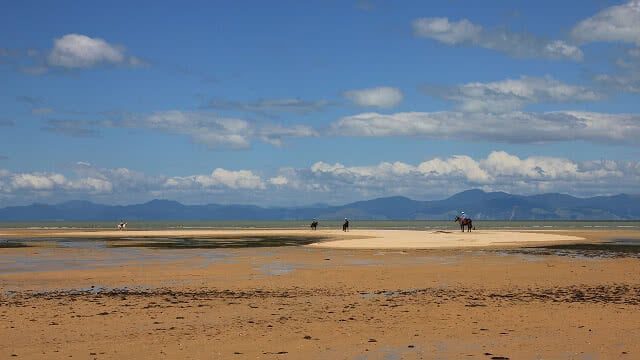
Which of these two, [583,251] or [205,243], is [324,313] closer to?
[583,251]

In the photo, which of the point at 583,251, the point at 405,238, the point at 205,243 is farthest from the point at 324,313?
the point at 405,238

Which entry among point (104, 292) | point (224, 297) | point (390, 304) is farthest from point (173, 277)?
point (390, 304)

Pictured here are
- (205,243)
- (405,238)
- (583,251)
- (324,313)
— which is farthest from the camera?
(405,238)

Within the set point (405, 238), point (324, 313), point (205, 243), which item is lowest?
point (324, 313)

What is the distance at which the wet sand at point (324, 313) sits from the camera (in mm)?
14922

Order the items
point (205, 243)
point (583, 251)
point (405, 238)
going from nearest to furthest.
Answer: point (583, 251) → point (205, 243) → point (405, 238)

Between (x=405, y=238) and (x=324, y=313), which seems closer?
(x=324, y=313)

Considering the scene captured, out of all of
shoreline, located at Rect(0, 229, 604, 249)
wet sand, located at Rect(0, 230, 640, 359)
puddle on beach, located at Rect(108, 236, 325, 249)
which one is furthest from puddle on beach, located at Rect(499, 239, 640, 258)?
puddle on beach, located at Rect(108, 236, 325, 249)

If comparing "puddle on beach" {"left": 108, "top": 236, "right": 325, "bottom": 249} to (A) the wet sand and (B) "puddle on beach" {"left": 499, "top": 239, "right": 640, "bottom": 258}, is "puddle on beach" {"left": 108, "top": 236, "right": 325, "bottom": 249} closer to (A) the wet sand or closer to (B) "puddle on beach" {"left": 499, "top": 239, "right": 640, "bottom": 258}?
(B) "puddle on beach" {"left": 499, "top": 239, "right": 640, "bottom": 258}

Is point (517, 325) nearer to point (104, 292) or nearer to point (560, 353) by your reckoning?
point (560, 353)

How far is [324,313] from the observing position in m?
19.8

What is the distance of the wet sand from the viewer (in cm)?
1492

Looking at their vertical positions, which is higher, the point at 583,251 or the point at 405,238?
the point at 405,238

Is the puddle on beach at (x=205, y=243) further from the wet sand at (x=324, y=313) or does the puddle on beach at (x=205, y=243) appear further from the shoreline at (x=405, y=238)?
the wet sand at (x=324, y=313)
